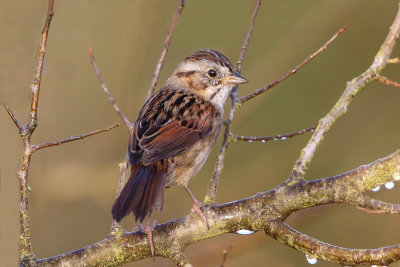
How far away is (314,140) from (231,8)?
379 cm

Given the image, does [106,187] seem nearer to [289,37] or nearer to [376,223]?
[289,37]

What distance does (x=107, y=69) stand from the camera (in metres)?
6.04

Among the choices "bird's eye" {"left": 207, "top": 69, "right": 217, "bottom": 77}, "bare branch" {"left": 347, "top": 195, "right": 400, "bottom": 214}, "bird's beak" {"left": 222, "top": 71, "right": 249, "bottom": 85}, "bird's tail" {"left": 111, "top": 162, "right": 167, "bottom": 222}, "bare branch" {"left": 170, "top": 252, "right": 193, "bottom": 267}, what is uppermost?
"bird's eye" {"left": 207, "top": 69, "right": 217, "bottom": 77}

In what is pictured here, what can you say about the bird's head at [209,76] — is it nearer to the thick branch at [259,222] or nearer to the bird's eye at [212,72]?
the bird's eye at [212,72]

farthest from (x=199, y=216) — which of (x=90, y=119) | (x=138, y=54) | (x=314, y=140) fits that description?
(x=90, y=119)

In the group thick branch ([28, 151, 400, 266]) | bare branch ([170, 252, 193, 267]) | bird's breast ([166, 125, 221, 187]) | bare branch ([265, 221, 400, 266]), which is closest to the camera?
bare branch ([265, 221, 400, 266])

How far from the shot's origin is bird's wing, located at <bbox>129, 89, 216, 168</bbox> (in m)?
3.70

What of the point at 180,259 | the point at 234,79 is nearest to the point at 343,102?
the point at 180,259

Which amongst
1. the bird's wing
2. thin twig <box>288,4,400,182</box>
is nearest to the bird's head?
the bird's wing

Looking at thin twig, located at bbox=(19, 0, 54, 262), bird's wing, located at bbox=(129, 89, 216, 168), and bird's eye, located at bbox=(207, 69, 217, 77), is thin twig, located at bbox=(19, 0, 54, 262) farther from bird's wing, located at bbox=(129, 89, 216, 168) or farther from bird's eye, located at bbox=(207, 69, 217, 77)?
bird's eye, located at bbox=(207, 69, 217, 77)

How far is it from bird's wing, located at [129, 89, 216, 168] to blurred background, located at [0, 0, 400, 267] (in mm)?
841

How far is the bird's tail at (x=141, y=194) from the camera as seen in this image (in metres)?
3.10

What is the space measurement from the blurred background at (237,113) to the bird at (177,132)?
0.68 meters

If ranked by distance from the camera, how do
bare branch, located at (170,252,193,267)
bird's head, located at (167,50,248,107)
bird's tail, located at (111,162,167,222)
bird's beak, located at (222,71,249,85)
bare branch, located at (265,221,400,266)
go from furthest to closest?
1. bird's head, located at (167,50,248,107)
2. bird's beak, located at (222,71,249,85)
3. bird's tail, located at (111,162,167,222)
4. bare branch, located at (170,252,193,267)
5. bare branch, located at (265,221,400,266)
